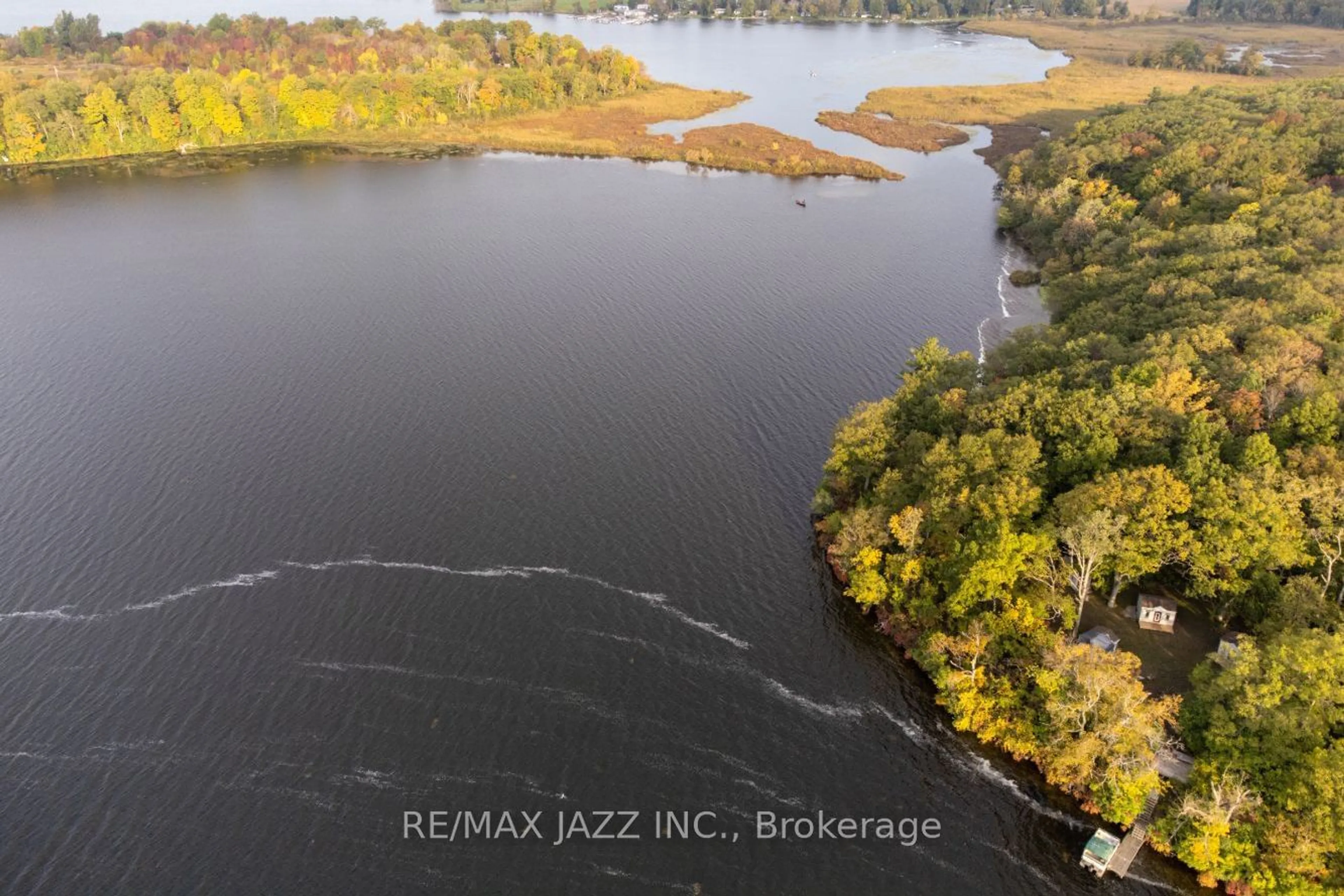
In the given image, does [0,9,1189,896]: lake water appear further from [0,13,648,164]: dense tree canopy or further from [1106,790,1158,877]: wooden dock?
[0,13,648,164]: dense tree canopy

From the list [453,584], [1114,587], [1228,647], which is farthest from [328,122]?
[1228,647]

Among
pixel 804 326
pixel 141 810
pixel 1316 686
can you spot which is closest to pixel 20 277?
pixel 141 810

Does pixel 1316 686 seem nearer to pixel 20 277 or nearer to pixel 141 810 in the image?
pixel 141 810

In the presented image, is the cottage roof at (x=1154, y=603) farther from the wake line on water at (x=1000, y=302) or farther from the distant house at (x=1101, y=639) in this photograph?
the wake line on water at (x=1000, y=302)

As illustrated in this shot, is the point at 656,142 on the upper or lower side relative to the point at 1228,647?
upper

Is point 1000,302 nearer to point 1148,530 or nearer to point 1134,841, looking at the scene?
point 1148,530

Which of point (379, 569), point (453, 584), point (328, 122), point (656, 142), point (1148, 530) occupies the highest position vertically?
point (328, 122)

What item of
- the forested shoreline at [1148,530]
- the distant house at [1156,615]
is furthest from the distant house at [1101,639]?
the distant house at [1156,615]

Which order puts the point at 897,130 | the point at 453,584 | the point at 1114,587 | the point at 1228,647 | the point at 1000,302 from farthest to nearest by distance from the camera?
the point at 897,130 → the point at 1000,302 → the point at 453,584 → the point at 1114,587 → the point at 1228,647

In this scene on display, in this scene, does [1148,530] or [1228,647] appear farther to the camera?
[1148,530]
